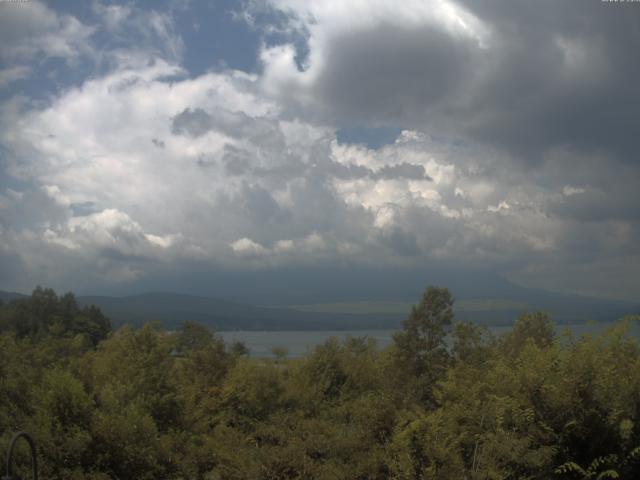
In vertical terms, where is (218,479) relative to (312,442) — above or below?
below

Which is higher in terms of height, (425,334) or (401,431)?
(425,334)

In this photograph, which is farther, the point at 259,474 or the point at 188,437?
the point at 188,437

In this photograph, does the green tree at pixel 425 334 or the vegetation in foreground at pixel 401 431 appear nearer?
the vegetation in foreground at pixel 401 431

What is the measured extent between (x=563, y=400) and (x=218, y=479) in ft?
20.2

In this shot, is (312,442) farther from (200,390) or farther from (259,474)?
(200,390)

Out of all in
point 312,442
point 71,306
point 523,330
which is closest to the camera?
point 312,442

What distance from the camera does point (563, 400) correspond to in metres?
10.7

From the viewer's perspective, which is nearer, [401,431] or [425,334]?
[401,431]

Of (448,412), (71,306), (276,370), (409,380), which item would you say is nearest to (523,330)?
(409,380)

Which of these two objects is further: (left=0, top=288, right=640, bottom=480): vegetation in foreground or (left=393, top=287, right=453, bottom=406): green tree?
(left=393, top=287, right=453, bottom=406): green tree

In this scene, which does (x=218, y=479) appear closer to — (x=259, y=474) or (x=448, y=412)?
(x=259, y=474)

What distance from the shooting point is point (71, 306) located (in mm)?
79688

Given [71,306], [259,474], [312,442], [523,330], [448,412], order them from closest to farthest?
[259,474]
[312,442]
[448,412]
[523,330]
[71,306]

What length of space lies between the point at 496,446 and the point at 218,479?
188 inches
